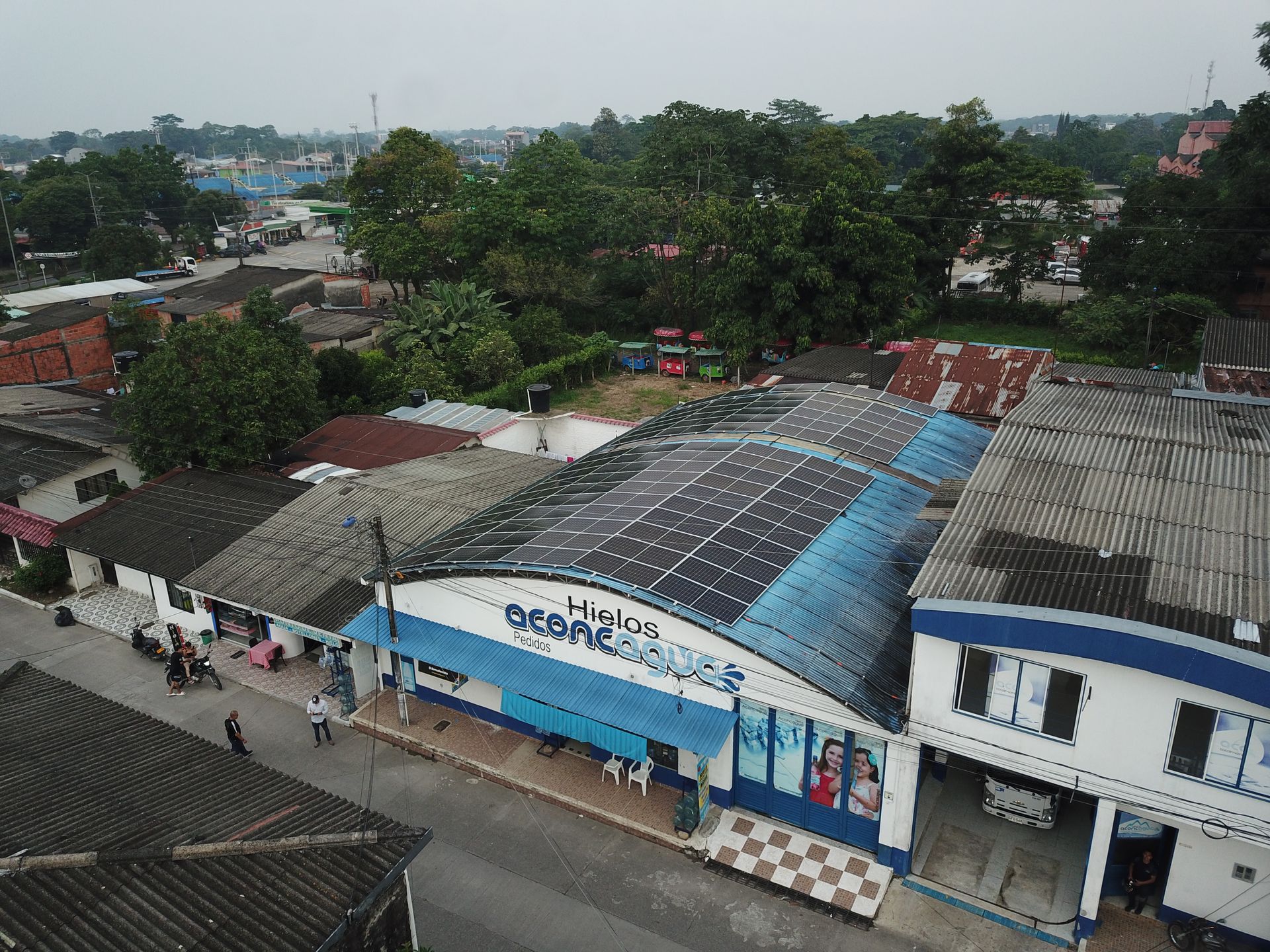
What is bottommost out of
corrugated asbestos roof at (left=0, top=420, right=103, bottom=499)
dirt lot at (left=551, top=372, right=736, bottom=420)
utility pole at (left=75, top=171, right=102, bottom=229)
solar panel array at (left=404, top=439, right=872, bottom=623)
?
dirt lot at (left=551, top=372, right=736, bottom=420)

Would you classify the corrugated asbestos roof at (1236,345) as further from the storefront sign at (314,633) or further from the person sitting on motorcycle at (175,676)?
the person sitting on motorcycle at (175,676)

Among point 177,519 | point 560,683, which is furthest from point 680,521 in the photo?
point 177,519

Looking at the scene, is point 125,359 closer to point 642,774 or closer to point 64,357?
point 64,357

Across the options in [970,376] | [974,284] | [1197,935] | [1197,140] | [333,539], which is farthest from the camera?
[1197,140]

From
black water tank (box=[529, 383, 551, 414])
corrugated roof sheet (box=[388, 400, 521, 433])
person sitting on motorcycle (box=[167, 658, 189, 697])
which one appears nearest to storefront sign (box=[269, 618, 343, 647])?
person sitting on motorcycle (box=[167, 658, 189, 697])

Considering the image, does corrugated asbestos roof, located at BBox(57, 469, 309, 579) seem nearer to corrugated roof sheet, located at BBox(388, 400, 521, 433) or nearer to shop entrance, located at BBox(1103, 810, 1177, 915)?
corrugated roof sheet, located at BBox(388, 400, 521, 433)
